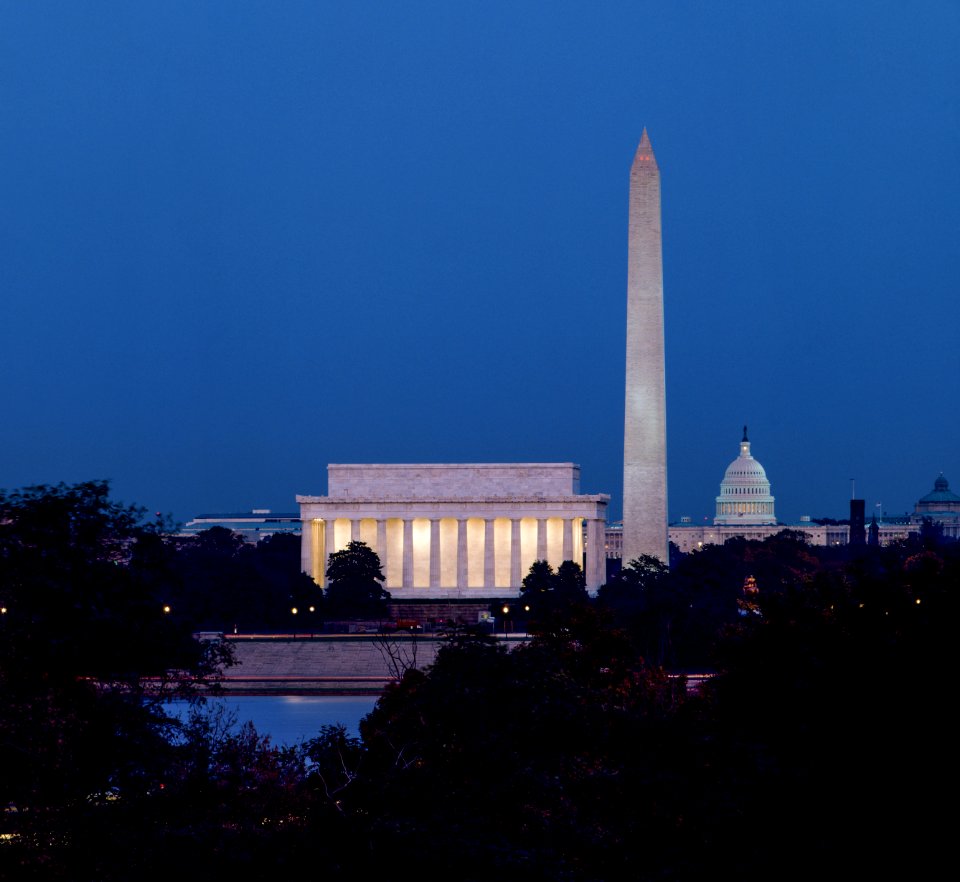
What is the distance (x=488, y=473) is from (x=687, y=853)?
379 ft

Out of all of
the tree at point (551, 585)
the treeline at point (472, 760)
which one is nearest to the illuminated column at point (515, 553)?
the tree at point (551, 585)

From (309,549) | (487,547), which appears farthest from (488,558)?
(309,549)

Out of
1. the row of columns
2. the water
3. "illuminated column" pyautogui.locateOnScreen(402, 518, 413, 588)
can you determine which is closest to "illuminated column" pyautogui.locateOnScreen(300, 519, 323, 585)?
the row of columns

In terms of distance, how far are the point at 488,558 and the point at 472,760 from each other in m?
110

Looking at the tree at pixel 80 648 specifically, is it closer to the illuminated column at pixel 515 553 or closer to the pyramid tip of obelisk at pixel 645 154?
the pyramid tip of obelisk at pixel 645 154

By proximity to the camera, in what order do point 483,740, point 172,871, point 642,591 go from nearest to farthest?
1. point 172,871
2. point 483,740
3. point 642,591

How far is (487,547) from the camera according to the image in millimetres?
143375

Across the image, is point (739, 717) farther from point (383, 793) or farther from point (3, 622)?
point (3, 622)

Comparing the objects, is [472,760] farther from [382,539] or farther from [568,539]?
[568,539]

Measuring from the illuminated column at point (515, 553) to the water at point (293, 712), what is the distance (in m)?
58.8

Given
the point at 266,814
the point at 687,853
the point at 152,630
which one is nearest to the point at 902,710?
the point at 687,853

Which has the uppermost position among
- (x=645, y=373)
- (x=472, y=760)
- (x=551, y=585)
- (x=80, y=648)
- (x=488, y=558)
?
(x=645, y=373)

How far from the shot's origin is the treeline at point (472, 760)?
27.2 meters

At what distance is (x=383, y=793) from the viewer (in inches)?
1223
